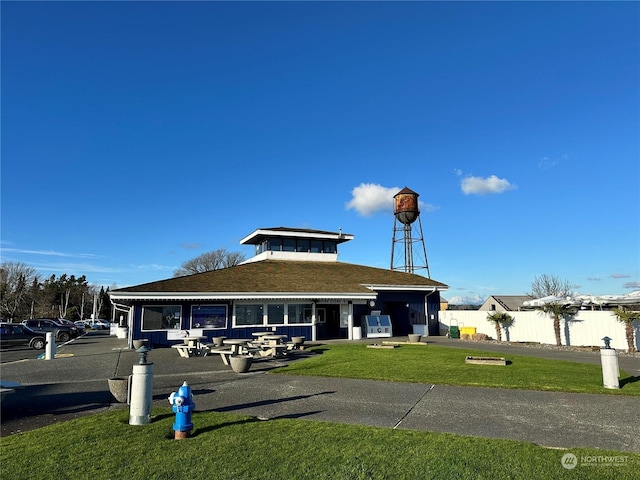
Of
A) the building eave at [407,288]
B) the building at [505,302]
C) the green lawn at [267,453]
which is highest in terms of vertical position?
the building eave at [407,288]

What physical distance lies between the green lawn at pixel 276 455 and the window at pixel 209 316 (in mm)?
14934

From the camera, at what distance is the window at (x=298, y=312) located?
2367 cm

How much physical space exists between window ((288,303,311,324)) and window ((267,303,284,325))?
0.51 m

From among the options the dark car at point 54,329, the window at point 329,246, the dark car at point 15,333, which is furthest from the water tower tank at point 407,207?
the dark car at point 15,333

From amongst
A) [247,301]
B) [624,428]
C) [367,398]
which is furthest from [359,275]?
[624,428]

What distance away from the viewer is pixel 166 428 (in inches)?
256

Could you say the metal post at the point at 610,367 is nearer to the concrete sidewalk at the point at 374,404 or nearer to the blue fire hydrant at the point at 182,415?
the concrete sidewalk at the point at 374,404

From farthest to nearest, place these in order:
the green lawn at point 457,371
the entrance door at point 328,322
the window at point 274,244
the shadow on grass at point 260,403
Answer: the window at point 274,244 < the entrance door at point 328,322 < the green lawn at point 457,371 < the shadow on grass at point 260,403

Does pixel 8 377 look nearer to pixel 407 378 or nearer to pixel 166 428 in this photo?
pixel 166 428

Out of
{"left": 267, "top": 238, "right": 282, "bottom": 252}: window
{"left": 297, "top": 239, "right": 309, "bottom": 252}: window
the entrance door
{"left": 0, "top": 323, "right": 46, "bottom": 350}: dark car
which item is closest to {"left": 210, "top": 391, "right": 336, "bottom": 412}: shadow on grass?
the entrance door

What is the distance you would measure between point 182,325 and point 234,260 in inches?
1912

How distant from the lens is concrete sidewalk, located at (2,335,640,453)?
6617 mm

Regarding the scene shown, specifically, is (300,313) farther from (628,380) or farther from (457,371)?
(628,380)

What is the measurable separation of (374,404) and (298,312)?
51.5ft
